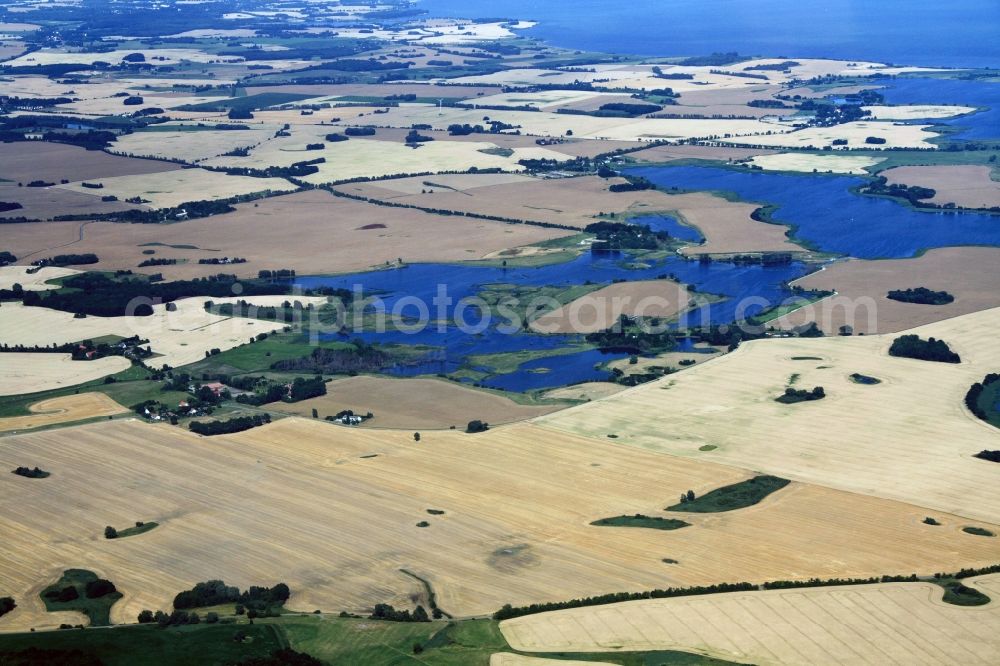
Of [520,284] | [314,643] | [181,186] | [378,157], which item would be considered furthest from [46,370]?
[378,157]

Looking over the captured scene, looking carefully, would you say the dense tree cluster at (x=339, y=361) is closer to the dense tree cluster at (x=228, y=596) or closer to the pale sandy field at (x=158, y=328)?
the pale sandy field at (x=158, y=328)

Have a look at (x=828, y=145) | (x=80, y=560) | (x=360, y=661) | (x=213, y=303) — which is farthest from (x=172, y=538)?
(x=828, y=145)

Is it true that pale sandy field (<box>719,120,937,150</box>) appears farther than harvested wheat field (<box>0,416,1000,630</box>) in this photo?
Yes

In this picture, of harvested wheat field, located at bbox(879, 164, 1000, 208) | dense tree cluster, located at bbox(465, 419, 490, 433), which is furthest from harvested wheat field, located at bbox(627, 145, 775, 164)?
dense tree cluster, located at bbox(465, 419, 490, 433)

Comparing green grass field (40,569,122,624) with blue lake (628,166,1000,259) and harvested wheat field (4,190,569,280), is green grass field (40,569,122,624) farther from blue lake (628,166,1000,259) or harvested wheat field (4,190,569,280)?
blue lake (628,166,1000,259)

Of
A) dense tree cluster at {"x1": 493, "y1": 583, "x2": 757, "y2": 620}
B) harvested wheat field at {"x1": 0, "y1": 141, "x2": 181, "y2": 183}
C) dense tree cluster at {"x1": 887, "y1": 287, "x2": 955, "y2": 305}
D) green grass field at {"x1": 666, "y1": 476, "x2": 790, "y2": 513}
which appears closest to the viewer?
dense tree cluster at {"x1": 493, "y1": 583, "x2": 757, "y2": 620}

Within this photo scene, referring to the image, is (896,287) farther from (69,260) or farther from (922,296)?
(69,260)
